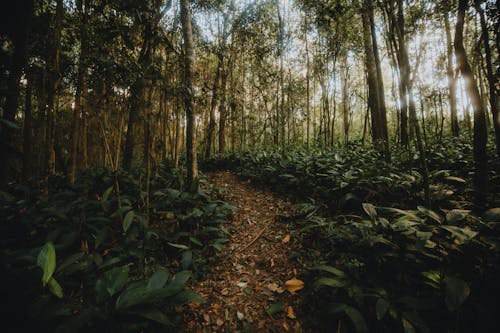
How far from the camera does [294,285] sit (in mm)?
2629

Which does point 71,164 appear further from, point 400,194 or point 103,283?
point 400,194

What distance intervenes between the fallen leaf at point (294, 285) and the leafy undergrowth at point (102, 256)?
45.6 inches

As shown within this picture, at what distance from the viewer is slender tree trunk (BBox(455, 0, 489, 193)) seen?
2799mm

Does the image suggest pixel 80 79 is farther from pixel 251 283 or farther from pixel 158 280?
pixel 251 283

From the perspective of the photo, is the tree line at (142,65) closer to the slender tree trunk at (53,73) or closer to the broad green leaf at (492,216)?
the slender tree trunk at (53,73)

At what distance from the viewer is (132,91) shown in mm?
3150

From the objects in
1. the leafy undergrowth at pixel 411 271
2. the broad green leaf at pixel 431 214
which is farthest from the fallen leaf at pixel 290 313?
the broad green leaf at pixel 431 214

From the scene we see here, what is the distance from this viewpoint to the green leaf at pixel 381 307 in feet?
5.69

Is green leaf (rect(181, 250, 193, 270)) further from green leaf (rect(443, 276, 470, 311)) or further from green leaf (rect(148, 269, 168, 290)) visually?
green leaf (rect(443, 276, 470, 311))

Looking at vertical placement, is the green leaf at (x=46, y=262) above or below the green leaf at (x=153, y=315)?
above

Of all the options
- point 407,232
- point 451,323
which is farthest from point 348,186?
point 451,323

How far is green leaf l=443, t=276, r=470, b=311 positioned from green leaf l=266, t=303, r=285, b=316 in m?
1.45

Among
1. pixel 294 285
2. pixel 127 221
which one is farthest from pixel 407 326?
pixel 127 221

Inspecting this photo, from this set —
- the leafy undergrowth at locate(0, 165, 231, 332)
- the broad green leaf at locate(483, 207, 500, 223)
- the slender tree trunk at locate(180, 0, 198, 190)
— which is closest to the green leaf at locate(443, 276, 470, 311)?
the broad green leaf at locate(483, 207, 500, 223)
